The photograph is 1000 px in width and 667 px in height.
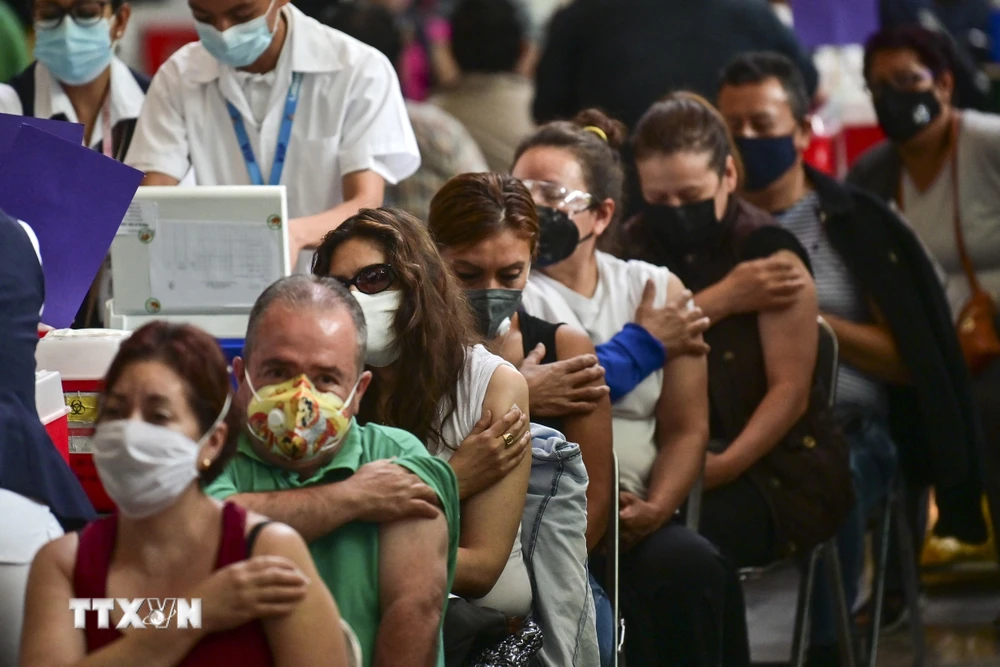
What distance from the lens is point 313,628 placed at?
182 centimetres

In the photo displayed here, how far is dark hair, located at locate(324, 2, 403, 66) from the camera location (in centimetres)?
516

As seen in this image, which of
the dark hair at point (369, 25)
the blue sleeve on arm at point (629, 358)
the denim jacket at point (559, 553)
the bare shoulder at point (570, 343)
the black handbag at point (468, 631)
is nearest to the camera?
the black handbag at point (468, 631)

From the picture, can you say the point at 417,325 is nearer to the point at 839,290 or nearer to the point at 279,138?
the point at 279,138

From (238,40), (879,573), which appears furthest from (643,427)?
(238,40)

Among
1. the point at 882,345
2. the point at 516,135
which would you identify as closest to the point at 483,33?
the point at 516,135

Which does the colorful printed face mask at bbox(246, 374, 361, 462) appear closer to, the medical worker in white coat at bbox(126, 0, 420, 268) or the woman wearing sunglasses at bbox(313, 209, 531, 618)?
the woman wearing sunglasses at bbox(313, 209, 531, 618)

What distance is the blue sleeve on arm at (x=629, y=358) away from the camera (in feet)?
10.7

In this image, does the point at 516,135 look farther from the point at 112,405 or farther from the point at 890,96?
the point at 112,405

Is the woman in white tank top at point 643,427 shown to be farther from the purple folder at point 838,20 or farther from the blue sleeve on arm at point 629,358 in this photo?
the purple folder at point 838,20

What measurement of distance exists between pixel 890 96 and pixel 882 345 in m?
0.99

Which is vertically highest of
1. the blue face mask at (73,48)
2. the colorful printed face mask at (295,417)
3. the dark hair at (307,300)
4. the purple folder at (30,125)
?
the blue face mask at (73,48)

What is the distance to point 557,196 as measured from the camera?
3.36 m

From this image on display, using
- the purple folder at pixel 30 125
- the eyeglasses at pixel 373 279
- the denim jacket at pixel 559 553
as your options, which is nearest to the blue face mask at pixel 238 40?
the purple folder at pixel 30 125

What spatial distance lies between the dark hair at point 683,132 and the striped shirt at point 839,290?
1.65ft
